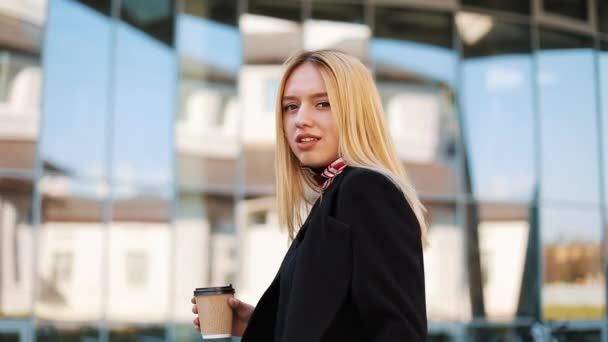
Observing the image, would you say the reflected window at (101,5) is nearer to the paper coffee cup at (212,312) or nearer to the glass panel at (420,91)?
the glass panel at (420,91)

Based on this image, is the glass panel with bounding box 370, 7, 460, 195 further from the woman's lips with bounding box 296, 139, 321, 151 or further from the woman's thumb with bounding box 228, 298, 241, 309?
the woman's lips with bounding box 296, 139, 321, 151

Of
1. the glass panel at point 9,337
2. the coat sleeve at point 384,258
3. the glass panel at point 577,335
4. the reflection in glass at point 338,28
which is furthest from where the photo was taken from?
the reflection in glass at point 338,28

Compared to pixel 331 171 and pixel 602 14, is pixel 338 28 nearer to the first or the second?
pixel 602 14

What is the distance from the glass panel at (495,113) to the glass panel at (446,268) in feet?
1.98

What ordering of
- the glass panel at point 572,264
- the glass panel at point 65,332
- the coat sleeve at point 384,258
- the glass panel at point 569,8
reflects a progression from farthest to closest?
the glass panel at point 569,8
the glass panel at point 572,264
the glass panel at point 65,332
the coat sleeve at point 384,258

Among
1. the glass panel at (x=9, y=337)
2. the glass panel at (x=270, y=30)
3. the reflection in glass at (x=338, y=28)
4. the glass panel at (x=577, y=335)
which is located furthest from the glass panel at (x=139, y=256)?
the glass panel at (x=577, y=335)

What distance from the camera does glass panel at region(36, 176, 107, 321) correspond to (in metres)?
9.66

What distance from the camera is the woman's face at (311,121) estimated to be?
1634mm

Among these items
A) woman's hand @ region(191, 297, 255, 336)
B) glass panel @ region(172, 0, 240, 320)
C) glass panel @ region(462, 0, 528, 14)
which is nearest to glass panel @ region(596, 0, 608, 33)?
glass panel @ region(462, 0, 528, 14)

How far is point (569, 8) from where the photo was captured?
Answer: 13.6 m

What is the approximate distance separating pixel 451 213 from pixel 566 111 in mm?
2357

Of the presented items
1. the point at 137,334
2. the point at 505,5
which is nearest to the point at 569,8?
the point at 505,5

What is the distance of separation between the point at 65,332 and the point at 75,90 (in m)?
2.59

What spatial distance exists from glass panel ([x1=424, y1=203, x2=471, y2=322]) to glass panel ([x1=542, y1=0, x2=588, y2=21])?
11.0 ft
